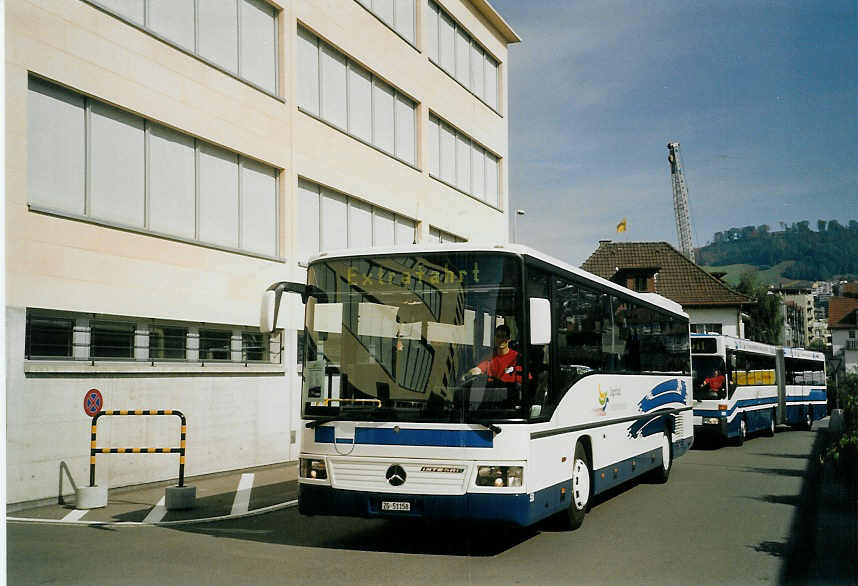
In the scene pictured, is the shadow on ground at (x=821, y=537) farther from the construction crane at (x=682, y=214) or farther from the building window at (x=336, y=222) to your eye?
the construction crane at (x=682, y=214)

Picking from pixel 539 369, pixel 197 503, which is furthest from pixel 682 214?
pixel 539 369

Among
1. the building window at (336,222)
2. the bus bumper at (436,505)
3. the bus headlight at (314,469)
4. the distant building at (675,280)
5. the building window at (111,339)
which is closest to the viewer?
the bus bumper at (436,505)

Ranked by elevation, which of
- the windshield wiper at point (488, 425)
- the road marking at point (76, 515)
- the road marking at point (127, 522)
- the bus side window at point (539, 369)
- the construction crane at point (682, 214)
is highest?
the construction crane at point (682, 214)

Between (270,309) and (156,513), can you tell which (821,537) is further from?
(156,513)

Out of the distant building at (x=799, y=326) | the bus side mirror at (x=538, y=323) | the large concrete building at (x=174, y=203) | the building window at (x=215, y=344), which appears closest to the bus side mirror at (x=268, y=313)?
the bus side mirror at (x=538, y=323)

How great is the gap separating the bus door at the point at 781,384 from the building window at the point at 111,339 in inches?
819

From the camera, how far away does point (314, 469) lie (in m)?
8.81

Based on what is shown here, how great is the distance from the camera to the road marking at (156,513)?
1103cm

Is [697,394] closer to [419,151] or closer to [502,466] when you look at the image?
[419,151]

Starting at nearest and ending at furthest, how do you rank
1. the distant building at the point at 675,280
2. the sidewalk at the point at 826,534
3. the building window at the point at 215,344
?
the sidewalk at the point at 826,534 < the building window at the point at 215,344 < the distant building at the point at 675,280

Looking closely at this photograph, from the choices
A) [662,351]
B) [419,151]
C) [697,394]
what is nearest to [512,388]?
[662,351]

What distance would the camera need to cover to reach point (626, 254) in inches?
2494

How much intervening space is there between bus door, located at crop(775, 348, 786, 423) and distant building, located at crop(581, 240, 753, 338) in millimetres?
30983

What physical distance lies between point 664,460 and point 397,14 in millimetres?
15876
